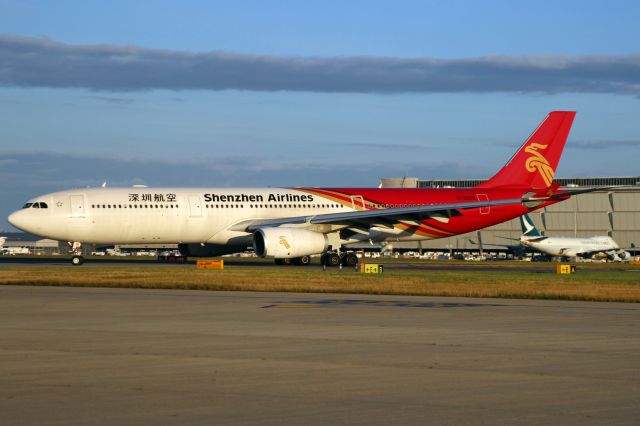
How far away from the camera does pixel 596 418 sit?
412 inches

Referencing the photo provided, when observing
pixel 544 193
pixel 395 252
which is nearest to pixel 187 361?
pixel 544 193

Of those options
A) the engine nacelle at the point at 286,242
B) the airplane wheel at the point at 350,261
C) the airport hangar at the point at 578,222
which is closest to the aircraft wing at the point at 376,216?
the airplane wheel at the point at 350,261

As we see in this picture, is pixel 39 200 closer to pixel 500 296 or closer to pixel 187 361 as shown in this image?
pixel 500 296

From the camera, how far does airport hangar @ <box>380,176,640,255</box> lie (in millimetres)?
115375

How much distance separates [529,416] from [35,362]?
769cm

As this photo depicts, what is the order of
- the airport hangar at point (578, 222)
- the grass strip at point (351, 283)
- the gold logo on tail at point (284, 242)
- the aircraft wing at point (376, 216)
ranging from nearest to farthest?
the grass strip at point (351, 283) < the gold logo on tail at point (284, 242) < the aircraft wing at point (376, 216) < the airport hangar at point (578, 222)

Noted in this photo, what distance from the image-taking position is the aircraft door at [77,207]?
5431 cm

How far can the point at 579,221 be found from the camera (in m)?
118

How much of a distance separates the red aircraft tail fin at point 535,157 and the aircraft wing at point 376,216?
6125 millimetres

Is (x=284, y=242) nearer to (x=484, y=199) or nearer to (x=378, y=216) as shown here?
(x=378, y=216)

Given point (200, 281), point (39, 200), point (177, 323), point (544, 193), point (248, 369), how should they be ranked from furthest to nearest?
point (544, 193), point (39, 200), point (200, 281), point (177, 323), point (248, 369)


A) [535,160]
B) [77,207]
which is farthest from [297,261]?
[535,160]

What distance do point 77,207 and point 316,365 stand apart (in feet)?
137

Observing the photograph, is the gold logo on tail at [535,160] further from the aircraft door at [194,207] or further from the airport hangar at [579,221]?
the airport hangar at [579,221]
